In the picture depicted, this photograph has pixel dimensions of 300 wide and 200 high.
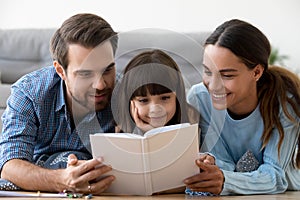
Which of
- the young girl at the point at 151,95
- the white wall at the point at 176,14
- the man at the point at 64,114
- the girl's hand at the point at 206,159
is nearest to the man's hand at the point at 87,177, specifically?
the man at the point at 64,114

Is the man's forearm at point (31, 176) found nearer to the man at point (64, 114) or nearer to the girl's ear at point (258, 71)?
the man at point (64, 114)

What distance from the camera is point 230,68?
5.76 ft

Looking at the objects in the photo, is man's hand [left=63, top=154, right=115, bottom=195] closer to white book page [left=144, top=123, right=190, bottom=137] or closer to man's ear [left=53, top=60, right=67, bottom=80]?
white book page [left=144, top=123, right=190, bottom=137]

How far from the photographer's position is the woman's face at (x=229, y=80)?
1703 millimetres

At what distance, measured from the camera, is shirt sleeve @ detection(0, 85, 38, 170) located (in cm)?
172

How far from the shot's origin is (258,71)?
182 centimetres

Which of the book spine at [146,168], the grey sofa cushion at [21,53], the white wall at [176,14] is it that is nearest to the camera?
the book spine at [146,168]

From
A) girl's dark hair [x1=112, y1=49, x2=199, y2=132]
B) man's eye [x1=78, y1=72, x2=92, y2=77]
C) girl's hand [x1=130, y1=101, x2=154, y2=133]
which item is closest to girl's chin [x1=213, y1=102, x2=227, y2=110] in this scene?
girl's dark hair [x1=112, y1=49, x2=199, y2=132]

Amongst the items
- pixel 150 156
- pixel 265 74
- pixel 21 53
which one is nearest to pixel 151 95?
pixel 150 156

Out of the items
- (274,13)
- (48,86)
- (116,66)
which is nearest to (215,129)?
(116,66)

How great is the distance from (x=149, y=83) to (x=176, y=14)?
8.63 feet

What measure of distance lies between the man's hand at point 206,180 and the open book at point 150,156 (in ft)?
0.05

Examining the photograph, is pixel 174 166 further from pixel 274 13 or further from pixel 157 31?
pixel 274 13

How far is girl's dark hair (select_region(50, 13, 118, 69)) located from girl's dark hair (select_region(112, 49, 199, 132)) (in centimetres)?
11
